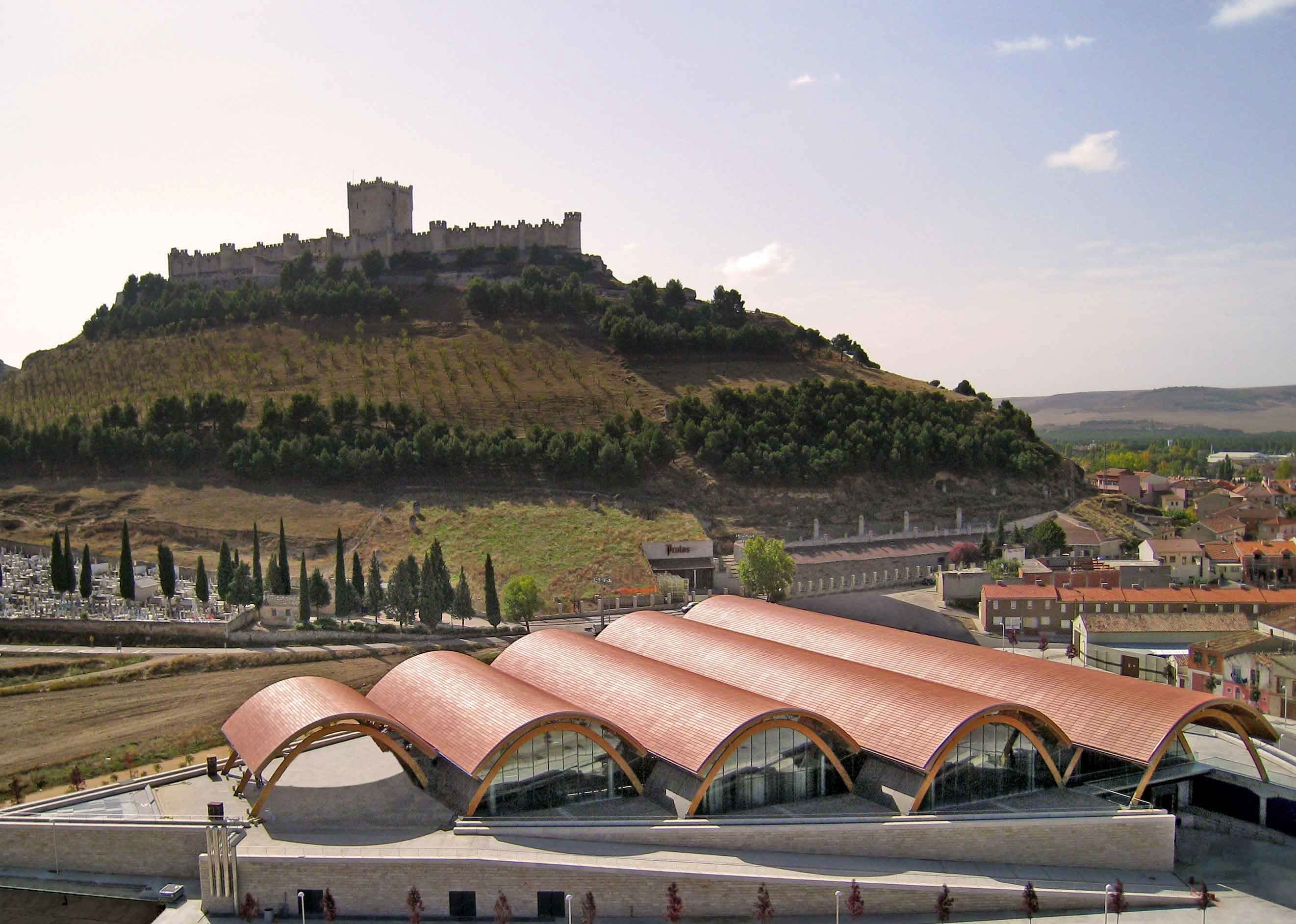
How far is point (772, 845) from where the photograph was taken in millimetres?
23484

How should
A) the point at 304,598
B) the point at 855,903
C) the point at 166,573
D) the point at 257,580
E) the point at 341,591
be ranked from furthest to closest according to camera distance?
the point at 166,573 < the point at 257,580 < the point at 341,591 < the point at 304,598 < the point at 855,903

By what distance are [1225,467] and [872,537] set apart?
92.7 metres

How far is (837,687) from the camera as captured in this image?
28125 mm

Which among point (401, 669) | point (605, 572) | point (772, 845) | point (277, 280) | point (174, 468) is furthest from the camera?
point (277, 280)

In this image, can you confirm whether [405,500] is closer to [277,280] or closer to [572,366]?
[572,366]

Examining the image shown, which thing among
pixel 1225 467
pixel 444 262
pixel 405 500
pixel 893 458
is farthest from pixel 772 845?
pixel 1225 467

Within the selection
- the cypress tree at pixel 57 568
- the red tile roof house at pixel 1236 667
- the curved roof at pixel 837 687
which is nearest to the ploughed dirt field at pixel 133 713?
the cypress tree at pixel 57 568

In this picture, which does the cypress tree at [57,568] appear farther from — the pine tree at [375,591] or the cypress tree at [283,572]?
the pine tree at [375,591]

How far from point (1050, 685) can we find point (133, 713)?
98.8ft

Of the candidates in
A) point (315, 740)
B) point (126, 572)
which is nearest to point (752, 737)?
point (315, 740)

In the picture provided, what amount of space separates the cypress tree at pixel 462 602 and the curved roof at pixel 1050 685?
1689 centimetres

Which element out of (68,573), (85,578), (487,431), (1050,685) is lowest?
(1050,685)

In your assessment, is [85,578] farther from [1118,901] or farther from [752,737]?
[1118,901]

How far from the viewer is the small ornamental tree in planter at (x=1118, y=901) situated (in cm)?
2159
